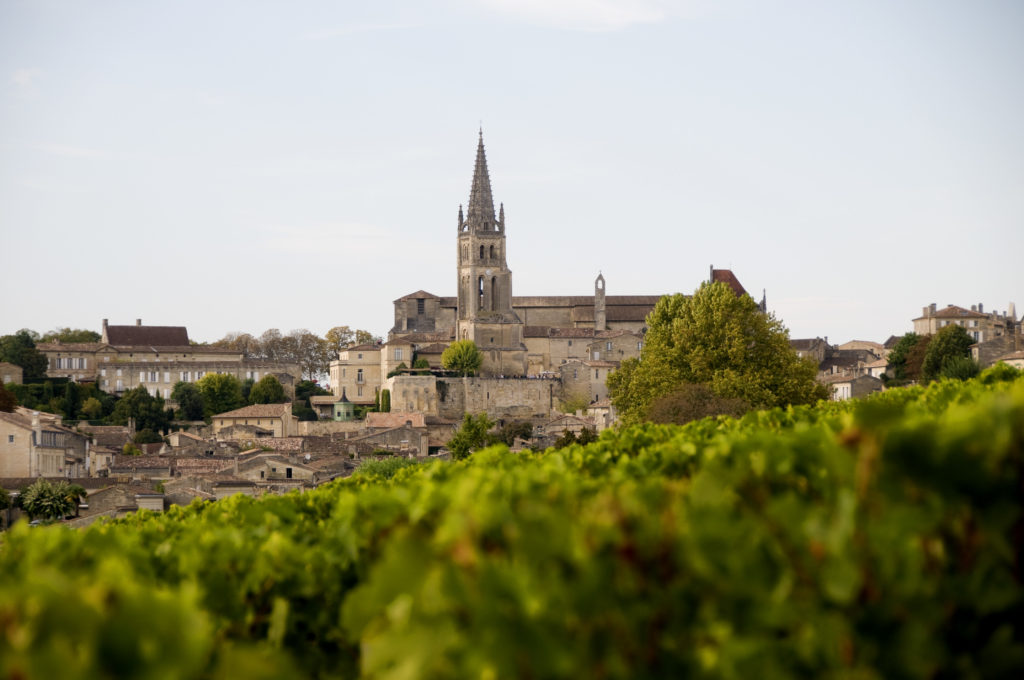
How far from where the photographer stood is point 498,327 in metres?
102

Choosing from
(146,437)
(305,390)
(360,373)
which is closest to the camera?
(146,437)

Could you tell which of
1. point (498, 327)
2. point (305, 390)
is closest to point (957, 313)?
point (498, 327)

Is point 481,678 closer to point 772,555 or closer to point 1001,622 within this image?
point 772,555

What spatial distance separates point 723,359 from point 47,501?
2464 cm

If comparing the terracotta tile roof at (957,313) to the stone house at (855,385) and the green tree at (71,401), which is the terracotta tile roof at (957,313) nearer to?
the stone house at (855,385)

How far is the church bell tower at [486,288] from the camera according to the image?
99562 mm

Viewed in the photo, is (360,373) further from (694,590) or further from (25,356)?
(694,590)

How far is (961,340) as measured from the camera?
250ft

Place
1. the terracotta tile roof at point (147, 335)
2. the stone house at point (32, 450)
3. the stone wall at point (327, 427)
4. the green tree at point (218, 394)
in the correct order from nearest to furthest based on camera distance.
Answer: the stone house at point (32, 450), the stone wall at point (327, 427), the green tree at point (218, 394), the terracotta tile roof at point (147, 335)

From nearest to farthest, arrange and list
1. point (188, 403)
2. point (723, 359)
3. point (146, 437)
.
→ point (723, 359) → point (146, 437) → point (188, 403)

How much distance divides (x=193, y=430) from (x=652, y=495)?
85.1 metres

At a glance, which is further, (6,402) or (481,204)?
(481,204)

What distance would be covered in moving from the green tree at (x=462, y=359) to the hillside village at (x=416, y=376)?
4.36 feet

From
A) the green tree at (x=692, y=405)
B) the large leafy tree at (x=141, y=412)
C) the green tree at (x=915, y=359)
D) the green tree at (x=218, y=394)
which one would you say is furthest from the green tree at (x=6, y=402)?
the green tree at (x=915, y=359)
